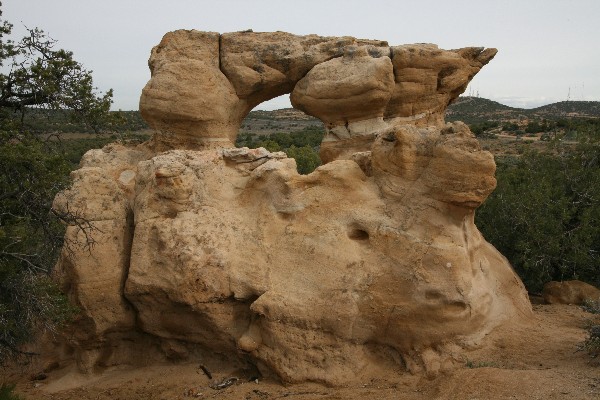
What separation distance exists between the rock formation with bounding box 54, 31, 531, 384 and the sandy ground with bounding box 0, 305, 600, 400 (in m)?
0.23

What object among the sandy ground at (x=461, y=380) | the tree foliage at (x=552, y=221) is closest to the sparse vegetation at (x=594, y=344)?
the sandy ground at (x=461, y=380)

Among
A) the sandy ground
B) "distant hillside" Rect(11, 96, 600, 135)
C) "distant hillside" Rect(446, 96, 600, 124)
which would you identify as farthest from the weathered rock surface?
"distant hillside" Rect(446, 96, 600, 124)

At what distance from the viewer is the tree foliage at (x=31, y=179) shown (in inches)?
264

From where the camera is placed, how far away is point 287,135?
34.5 m

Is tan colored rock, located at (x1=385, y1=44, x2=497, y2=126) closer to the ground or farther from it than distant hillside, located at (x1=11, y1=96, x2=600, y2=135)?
closer to the ground

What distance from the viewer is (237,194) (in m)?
8.27

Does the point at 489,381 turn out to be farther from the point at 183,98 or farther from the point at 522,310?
the point at 183,98

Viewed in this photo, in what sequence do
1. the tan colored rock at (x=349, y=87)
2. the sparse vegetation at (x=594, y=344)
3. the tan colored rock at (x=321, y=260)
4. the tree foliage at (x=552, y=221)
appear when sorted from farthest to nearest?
the tree foliage at (x=552, y=221)
the tan colored rock at (x=349, y=87)
the tan colored rock at (x=321, y=260)
the sparse vegetation at (x=594, y=344)

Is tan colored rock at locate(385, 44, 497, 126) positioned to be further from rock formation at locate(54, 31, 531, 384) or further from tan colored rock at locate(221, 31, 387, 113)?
tan colored rock at locate(221, 31, 387, 113)

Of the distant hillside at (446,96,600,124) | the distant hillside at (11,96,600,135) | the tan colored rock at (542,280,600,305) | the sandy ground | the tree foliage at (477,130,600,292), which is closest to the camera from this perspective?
the sandy ground

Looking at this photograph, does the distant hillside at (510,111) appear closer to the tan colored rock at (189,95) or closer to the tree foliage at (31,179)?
the tan colored rock at (189,95)

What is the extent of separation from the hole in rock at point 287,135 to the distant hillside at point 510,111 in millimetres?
13854

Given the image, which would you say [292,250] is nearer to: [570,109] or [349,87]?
[349,87]

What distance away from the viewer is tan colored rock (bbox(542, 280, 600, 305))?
982 centimetres
